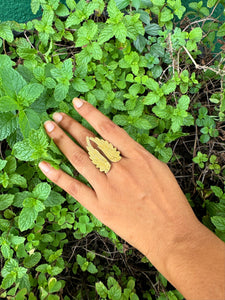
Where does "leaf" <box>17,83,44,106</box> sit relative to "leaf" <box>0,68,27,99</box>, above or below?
below

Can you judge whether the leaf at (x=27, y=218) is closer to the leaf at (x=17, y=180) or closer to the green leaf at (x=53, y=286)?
the leaf at (x=17, y=180)

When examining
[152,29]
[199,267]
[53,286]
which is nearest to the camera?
[199,267]

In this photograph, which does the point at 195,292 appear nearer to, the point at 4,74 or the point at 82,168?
the point at 82,168

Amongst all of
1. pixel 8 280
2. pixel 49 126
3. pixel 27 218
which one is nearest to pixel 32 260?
pixel 8 280

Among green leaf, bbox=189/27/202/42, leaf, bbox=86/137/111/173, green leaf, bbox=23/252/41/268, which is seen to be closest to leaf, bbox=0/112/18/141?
leaf, bbox=86/137/111/173

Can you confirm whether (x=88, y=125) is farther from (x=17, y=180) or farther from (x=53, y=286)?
(x=53, y=286)

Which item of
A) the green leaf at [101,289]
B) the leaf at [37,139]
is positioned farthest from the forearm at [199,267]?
the leaf at [37,139]

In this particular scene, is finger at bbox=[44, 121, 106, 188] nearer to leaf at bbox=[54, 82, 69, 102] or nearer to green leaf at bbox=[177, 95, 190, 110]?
leaf at bbox=[54, 82, 69, 102]
